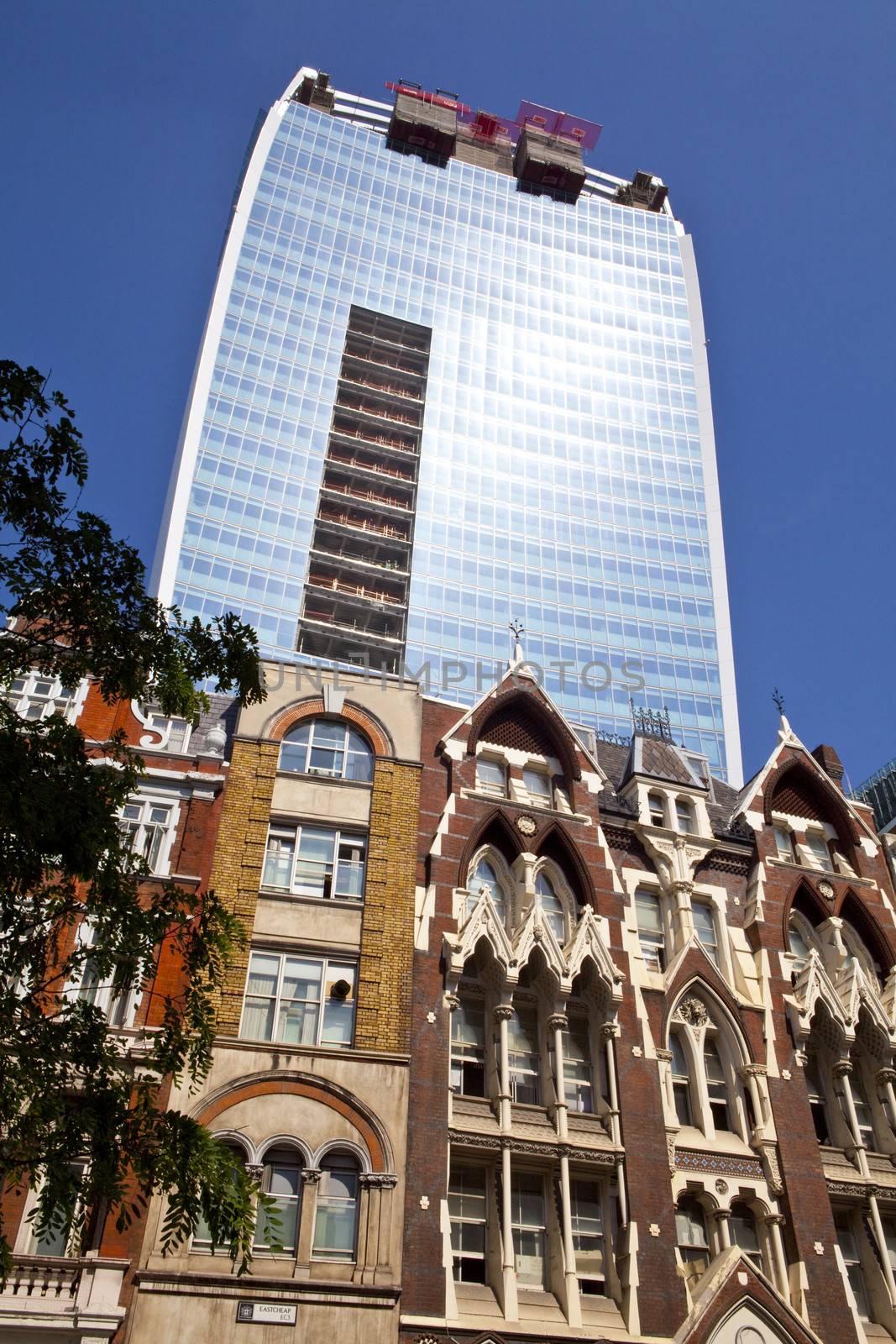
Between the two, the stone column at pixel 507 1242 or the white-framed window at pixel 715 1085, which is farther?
the white-framed window at pixel 715 1085

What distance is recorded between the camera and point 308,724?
3447cm

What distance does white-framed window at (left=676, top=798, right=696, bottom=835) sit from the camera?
121 feet

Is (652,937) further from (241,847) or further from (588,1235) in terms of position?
(241,847)

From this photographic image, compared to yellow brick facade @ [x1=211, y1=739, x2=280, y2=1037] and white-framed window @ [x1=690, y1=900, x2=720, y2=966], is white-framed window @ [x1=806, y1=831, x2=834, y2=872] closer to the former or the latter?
white-framed window @ [x1=690, y1=900, x2=720, y2=966]

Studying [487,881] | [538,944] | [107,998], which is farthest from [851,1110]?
[107,998]

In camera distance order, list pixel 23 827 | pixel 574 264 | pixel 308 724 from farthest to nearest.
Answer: pixel 574 264, pixel 308 724, pixel 23 827

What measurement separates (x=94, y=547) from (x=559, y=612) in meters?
95.1

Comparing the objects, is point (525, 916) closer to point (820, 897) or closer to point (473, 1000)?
point (473, 1000)

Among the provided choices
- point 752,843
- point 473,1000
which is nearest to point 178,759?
point 473,1000

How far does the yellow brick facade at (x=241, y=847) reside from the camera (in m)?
28.1

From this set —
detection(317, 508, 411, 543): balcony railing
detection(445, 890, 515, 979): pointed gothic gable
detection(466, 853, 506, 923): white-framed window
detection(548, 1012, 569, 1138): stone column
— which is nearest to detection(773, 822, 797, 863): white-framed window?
detection(466, 853, 506, 923): white-framed window

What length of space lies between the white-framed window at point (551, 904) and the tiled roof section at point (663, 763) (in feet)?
18.7

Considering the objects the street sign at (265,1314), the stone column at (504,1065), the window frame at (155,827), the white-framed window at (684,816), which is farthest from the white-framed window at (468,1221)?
the white-framed window at (684,816)

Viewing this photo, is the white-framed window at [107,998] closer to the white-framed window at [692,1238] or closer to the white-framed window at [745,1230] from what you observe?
the white-framed window at [692,1238]
